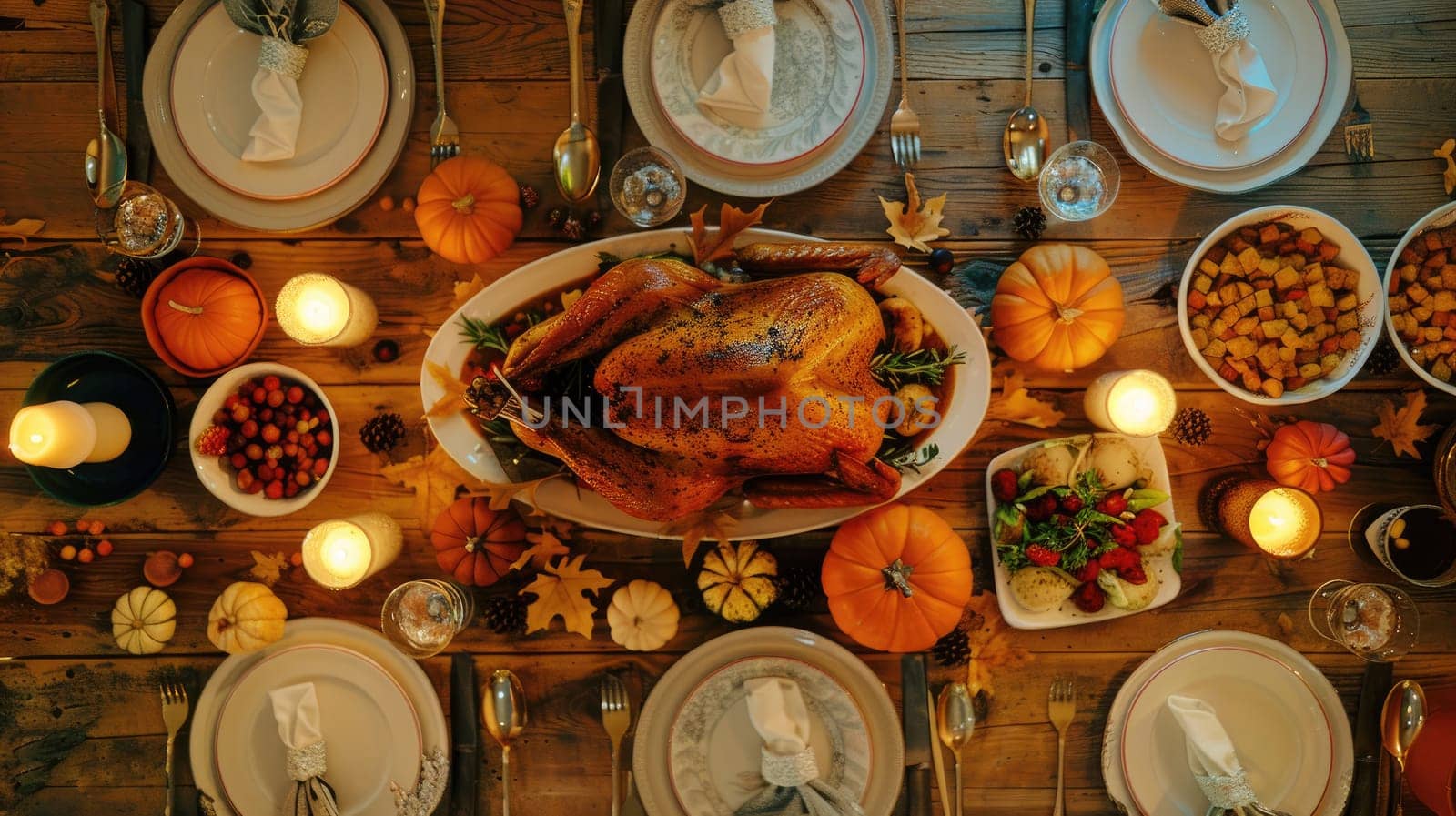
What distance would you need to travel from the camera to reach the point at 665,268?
1664mm

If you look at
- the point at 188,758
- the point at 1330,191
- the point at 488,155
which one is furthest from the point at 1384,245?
the point at 188,758

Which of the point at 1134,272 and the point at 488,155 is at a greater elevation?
the point at 488,155

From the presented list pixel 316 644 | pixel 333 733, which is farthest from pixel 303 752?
pixel 316 644

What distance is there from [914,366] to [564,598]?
0.98 m

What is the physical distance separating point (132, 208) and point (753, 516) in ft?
5.27

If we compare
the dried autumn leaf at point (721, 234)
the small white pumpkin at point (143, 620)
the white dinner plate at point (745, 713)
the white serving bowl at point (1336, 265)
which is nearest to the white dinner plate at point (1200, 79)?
the white serving bowl at point (1336, 265)

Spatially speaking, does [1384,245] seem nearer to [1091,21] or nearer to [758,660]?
[1091,21]

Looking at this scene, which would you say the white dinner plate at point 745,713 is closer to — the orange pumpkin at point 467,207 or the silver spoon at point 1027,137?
the orange pumpkin at point 467,207

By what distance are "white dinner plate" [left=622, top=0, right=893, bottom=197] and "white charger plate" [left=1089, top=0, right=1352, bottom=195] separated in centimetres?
51

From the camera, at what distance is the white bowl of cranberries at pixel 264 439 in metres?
1.84

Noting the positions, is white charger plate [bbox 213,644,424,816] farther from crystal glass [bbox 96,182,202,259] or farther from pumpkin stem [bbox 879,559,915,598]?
pumpkin stem [bbox 879,559,915,598]

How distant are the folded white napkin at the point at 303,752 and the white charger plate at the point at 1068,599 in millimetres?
1634

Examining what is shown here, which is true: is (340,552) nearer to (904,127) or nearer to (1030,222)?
(904,127)

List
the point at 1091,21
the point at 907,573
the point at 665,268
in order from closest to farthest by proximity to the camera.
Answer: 1. the point at 665,268
2. the point at 907,573
3. the point at 1091,21
